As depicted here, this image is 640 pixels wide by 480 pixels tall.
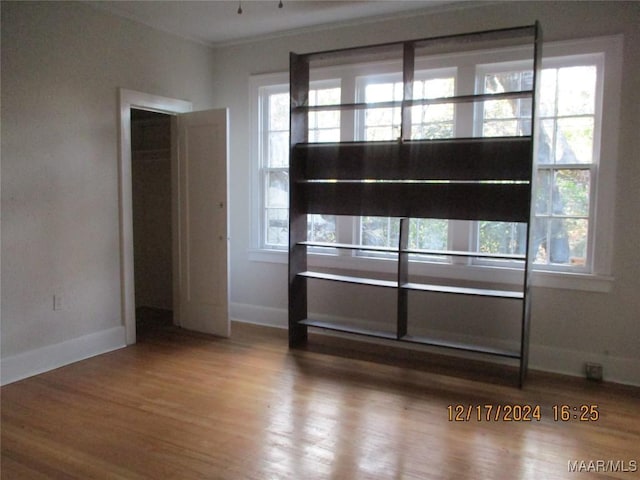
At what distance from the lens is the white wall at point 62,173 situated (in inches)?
142

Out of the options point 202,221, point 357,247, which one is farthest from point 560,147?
point 202,221

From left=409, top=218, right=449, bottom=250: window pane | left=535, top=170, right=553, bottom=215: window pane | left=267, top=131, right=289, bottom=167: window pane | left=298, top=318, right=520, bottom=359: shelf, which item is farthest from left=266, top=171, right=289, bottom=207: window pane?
left=535, top=170, right=553, bottom=215: window pane

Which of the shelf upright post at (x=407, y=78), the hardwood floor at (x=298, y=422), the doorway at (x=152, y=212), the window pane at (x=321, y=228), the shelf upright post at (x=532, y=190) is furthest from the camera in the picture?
the doorway at (x=152, y=212)

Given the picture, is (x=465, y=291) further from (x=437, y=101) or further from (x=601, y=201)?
(x=437, y=101)

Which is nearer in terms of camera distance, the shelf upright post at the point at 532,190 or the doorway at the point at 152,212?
the shelf upright post at the point at 532,190

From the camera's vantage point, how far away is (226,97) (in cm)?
534

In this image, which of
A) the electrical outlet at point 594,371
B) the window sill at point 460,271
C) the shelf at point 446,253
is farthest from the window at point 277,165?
the electrical outlet at point 594,371

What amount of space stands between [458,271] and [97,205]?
3062mm

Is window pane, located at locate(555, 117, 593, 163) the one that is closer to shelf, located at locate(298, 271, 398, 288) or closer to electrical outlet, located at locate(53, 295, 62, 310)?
shelf, located at locate(298, 271, 398, 288)

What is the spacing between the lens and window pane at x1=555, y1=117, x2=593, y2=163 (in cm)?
379

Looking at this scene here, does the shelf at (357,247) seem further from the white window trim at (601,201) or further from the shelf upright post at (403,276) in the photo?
the white window trim at (601,201)

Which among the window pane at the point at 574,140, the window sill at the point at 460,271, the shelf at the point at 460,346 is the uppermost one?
the window pane at the point at 574,140

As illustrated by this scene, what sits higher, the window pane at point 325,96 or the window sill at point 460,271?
the window pane at point 325,96

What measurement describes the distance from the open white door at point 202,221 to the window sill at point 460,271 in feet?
1.90
